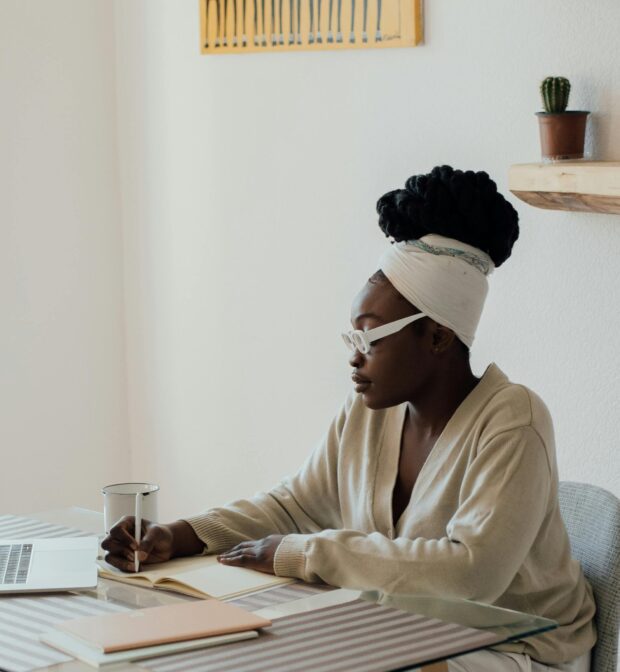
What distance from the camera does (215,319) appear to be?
367cm

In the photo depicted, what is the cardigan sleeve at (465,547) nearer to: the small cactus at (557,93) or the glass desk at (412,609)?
the glass desk at (412,609)

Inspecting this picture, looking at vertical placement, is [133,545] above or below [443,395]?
below

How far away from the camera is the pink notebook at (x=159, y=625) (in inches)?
55.4

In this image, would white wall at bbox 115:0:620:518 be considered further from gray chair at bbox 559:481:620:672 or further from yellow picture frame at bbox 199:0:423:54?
gray chair at bbox 559:481:620:672

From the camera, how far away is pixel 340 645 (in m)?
1.40

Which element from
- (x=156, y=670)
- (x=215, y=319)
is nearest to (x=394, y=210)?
(x=156, y=670)

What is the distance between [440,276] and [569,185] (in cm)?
64

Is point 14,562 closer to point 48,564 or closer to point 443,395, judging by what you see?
point 48,564

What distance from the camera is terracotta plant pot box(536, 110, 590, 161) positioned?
8.13ft

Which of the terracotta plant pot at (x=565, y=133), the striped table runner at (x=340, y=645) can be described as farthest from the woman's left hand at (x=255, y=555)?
the terracotta plant pot at (x=565, y=133)

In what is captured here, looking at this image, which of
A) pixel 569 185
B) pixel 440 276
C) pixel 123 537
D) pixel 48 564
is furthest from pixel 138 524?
pixel 569 185

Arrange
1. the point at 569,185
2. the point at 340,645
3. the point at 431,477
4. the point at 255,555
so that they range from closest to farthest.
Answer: the point at 340,645
the point at 255,555
the point at 431,477
the point at 569,185

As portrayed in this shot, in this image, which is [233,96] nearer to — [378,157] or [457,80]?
[378,157]

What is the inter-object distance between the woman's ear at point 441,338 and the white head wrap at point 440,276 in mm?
12
